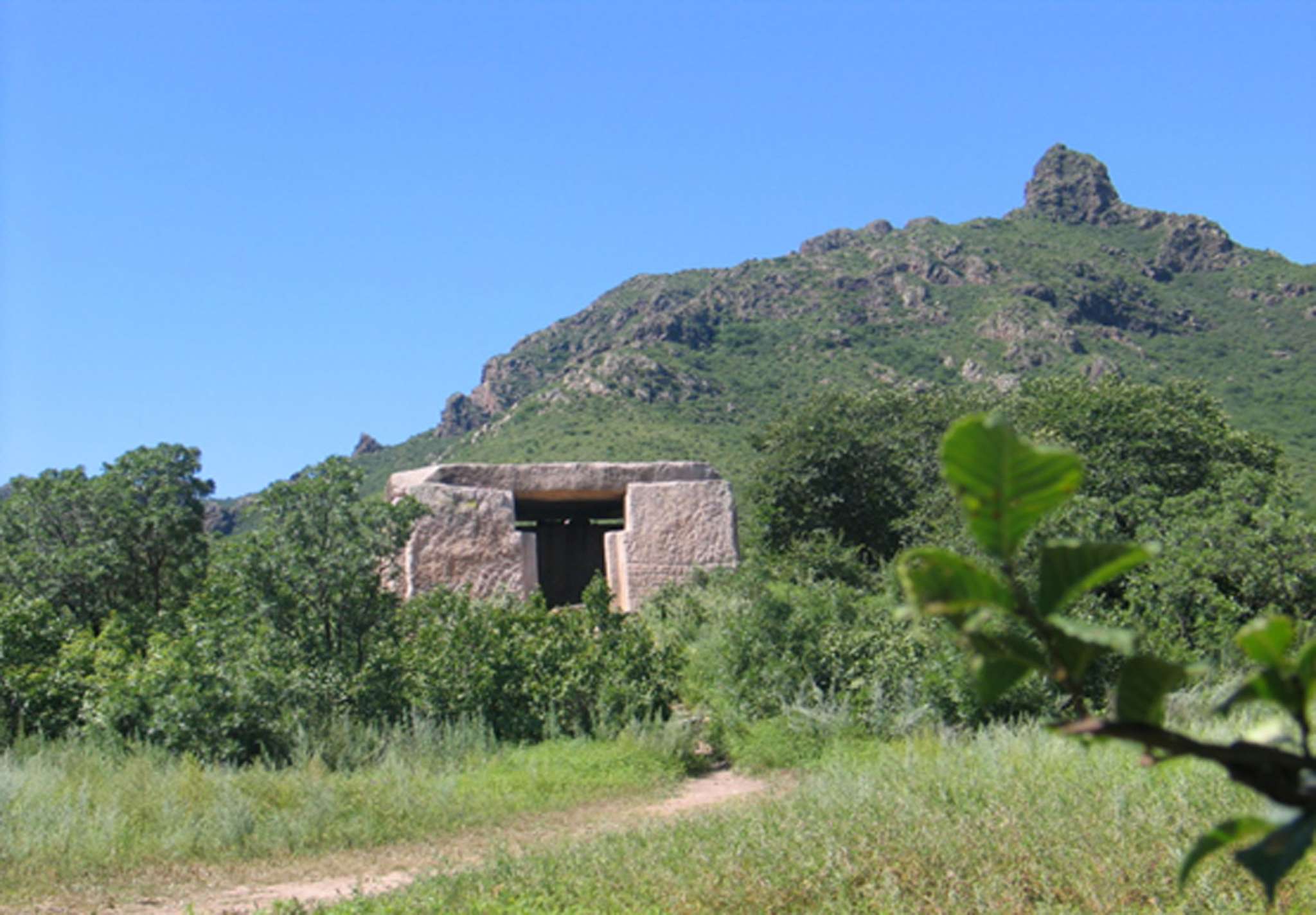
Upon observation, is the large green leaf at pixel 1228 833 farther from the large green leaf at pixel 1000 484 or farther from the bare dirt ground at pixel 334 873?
the bare dirt ground at pixel 334 873

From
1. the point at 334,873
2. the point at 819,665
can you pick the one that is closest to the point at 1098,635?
the point at 334,873

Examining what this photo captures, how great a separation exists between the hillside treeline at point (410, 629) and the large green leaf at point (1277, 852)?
20.7 feet

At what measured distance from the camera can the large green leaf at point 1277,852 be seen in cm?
69

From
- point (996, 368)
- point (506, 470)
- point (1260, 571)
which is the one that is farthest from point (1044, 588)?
point (996, 368)

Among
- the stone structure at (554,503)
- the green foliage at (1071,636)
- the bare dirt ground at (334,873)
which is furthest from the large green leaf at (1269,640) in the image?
the stone structure at (554,503)

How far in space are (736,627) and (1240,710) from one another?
337cm

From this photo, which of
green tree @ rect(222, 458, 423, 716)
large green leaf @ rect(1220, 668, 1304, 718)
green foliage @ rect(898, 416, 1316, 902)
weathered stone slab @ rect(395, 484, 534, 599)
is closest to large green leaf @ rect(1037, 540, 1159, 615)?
green foliage @ rect(898, 416, 1316, 902)

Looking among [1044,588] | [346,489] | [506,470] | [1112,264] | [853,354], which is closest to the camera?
[1044,588]

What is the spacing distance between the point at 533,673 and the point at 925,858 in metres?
4.06

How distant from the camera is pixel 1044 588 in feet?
2.61

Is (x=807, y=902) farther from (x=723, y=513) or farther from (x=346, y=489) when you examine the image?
(x=723, y=513)

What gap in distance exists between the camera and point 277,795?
19.2ft

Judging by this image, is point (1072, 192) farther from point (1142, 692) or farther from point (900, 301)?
point (1142, 692)

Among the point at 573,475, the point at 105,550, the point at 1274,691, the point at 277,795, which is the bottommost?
the point at 277,795
